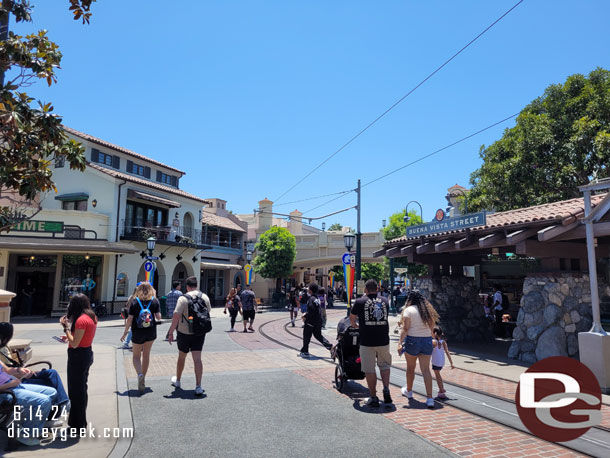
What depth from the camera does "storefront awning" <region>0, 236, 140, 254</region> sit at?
2058cm

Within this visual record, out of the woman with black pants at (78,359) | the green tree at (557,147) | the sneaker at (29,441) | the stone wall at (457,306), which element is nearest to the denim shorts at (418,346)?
the woman with black pants at (78,359)

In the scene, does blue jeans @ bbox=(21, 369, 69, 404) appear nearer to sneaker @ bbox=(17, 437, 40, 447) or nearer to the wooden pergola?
sneaker @ bbox=(17, 437, 40, 447)

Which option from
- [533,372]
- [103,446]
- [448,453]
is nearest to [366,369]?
[448,453]

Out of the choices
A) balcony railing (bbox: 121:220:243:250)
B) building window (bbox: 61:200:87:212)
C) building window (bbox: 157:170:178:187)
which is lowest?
balcony railing (bbox: 121:220:243:250)

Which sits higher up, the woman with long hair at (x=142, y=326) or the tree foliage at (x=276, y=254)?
the tree foliage at (x=276, y=254)

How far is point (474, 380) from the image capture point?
8.07 meters

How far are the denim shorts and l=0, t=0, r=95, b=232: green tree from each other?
16.6 ft

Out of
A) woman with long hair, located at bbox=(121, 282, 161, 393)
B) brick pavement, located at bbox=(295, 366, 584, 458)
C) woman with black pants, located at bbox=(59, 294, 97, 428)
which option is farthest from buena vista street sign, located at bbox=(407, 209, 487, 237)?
woman with black pants, located at bbox=(59, 294, 97, 428)

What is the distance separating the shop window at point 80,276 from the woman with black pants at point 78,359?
19.7m

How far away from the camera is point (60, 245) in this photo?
21016mm

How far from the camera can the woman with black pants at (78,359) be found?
4859mm

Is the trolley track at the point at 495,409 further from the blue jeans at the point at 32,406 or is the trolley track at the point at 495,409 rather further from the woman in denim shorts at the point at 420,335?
the blue jeans at the point at 32,406

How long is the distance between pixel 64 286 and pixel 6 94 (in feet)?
68.8

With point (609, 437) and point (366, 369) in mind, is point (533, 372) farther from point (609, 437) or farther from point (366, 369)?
point (366, 369)
